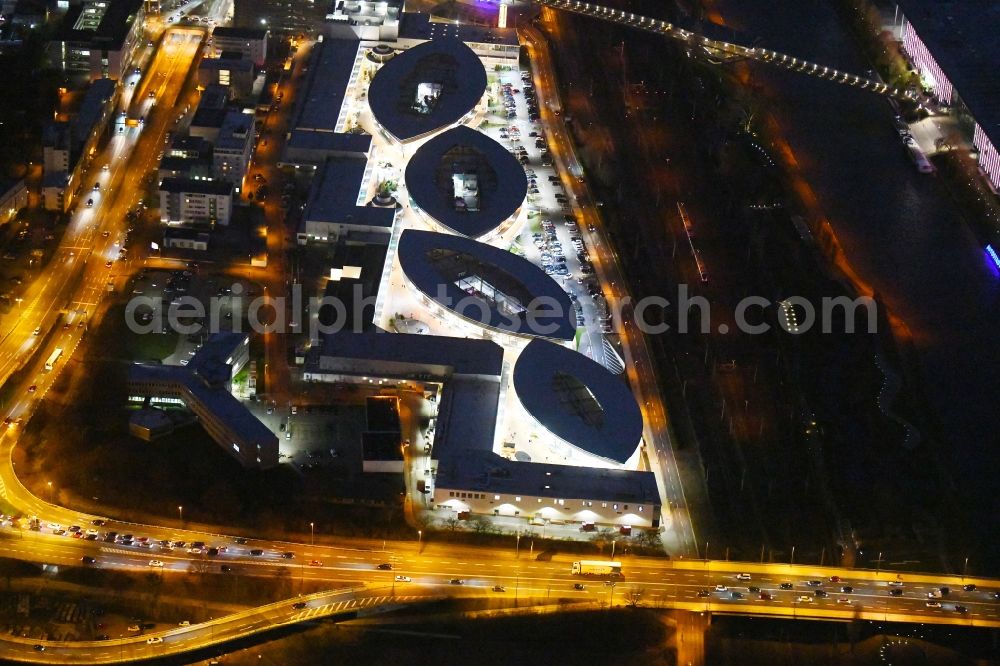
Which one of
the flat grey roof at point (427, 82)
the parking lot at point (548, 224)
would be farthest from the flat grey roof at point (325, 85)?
the parking lot at point (548, 224)

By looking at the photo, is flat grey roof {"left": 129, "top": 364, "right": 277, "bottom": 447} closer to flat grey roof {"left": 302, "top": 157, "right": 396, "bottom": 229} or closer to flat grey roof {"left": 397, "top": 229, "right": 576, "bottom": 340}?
flat grey roof {"left": 397, "top": 229, "right": 576, "bottom": 340}

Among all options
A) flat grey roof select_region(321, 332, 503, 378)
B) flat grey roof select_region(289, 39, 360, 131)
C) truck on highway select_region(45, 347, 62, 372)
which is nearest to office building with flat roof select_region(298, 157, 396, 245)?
flat grey roof select_region(289, 39, 360, 131)

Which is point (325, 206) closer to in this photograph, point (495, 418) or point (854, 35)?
point (495, 418)

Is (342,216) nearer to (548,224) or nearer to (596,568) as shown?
(548,224)

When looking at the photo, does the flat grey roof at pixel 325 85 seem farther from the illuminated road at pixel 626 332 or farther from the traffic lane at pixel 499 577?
the traffic lane at pixel 499 577

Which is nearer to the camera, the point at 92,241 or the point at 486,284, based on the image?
the point at 486,284

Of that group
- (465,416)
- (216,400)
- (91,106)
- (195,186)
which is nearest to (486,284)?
(465,416)
